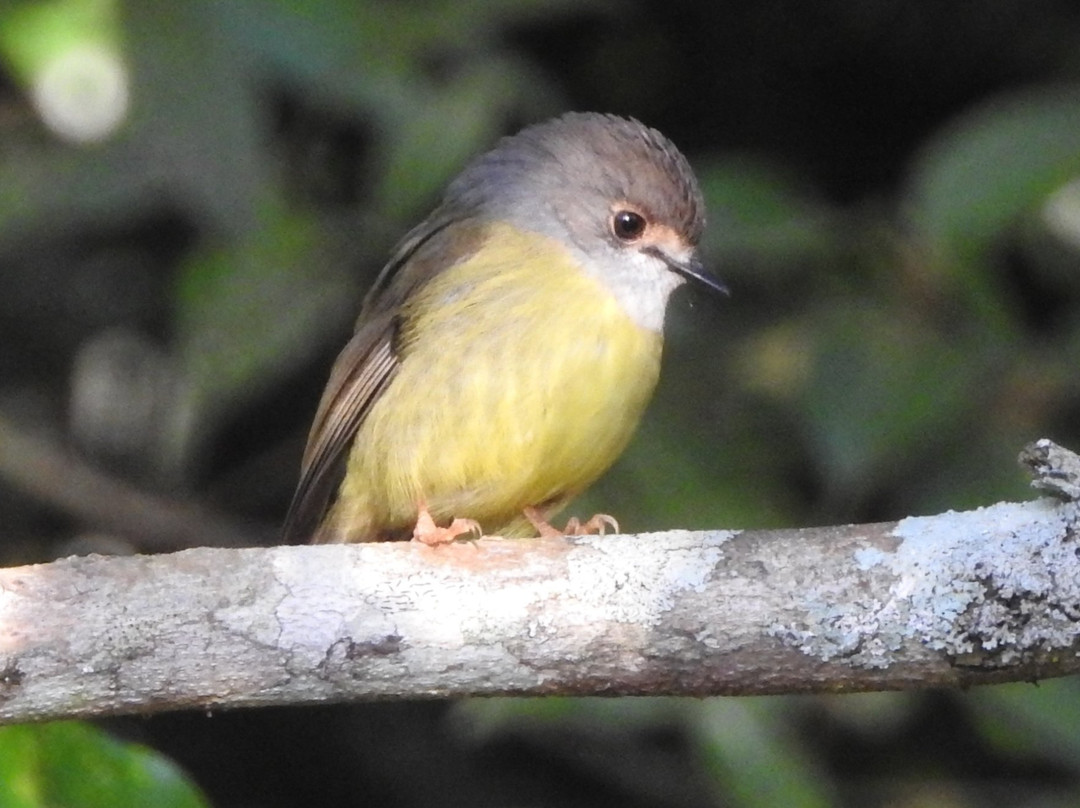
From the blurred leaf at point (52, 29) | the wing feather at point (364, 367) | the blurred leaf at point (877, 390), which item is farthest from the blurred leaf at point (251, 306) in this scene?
the blurred leaf at point (877, 390)

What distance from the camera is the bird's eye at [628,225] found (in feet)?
14.6

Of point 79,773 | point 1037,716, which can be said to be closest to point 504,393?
point 79,773

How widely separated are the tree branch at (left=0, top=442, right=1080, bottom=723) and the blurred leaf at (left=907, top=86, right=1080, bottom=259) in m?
1.50

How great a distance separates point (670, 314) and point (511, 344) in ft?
3.56

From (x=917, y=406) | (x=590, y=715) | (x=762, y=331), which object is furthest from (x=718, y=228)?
(x=590, y=715)

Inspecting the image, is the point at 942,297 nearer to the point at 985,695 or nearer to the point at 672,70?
the point at 985,695

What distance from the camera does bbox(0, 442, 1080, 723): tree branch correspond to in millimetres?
2855

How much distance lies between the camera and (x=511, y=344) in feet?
13.0

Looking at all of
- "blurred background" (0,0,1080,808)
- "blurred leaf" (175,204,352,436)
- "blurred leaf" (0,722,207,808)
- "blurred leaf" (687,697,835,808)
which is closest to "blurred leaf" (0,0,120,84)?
"blurred background" (0,0,1080,808)

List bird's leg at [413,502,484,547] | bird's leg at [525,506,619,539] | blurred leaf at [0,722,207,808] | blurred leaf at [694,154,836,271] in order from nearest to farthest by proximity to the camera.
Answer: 1. blurred leaf at [0,722,207,808]
2. bird's leg at [413,502,484,547]
3. bird's leg at [525,506,619,539]
4. blurred leaf at [694,154,836,271]

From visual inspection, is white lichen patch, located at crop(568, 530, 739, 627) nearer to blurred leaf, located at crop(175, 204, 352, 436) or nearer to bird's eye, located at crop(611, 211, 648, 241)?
bird's eye, located at crop(611, 211, 648, 241)

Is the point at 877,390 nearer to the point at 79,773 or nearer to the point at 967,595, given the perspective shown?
the point at 967,595

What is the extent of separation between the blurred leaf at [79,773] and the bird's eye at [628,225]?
6.54ft

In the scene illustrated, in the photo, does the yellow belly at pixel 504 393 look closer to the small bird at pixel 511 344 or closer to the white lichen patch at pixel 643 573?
the small bird at pixel 511 344
